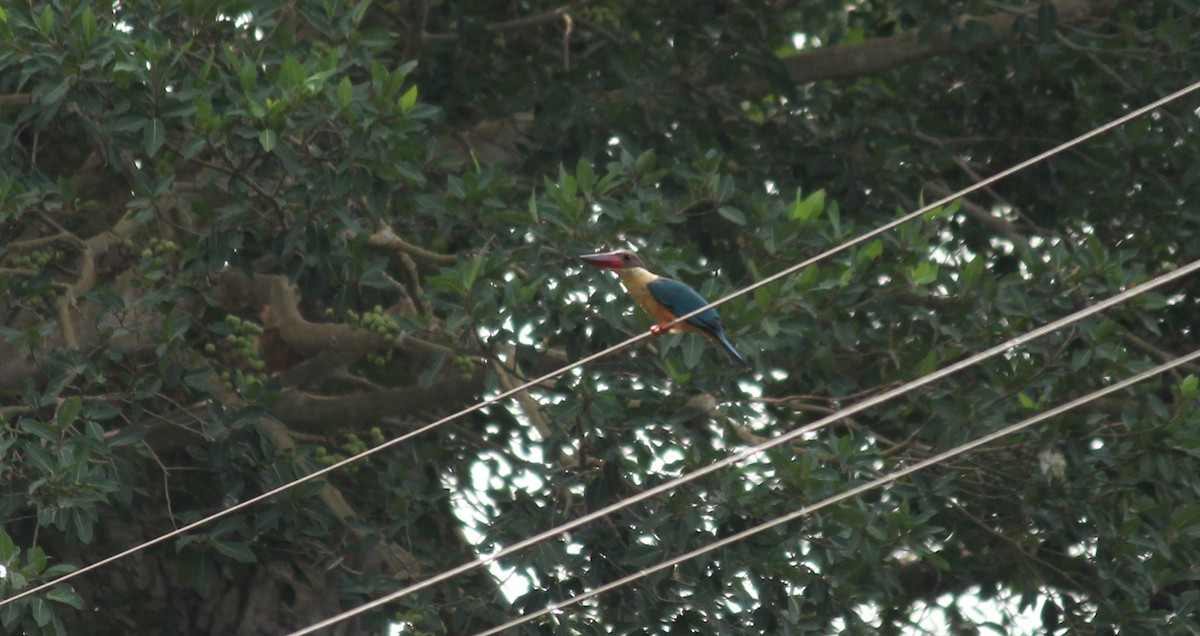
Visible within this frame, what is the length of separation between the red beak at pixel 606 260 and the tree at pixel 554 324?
91 mm

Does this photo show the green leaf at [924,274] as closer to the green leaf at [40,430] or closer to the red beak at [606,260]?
the red beak at [606,260]

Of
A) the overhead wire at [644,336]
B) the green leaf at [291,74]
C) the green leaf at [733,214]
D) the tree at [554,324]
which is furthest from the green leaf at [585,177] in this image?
the green leaf at [291,74]

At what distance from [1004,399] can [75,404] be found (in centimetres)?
331

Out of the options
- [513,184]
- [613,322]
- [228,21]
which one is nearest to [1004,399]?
[613,322]

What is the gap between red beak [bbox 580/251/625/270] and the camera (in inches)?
219

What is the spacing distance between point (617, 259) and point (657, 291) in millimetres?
177

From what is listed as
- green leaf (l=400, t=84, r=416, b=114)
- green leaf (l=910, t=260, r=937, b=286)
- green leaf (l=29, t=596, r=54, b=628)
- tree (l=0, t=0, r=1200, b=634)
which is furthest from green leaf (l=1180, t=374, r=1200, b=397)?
green leaf (l=29, t=596, r=54, b=628)

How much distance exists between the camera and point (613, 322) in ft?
18.5

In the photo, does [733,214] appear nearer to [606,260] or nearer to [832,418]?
[606,260]

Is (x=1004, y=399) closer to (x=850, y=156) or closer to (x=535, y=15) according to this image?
(x=850, y=156)

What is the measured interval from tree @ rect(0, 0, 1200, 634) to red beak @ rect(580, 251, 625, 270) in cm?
9

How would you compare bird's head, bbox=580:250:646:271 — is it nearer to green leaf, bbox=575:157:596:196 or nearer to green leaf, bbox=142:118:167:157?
green leaf, bbox=575:157:596:196

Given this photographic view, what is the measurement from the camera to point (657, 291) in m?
5.59

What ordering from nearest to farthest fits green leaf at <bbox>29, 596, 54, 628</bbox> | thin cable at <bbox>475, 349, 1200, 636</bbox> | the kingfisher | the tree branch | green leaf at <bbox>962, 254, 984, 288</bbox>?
Answer: thin cable at <bbox>475, 349, 1200, 636</bbox> < green leaf at <bbox>29, 596, 54, 628</bbox> < the kingfisher < green leaf at <bbox>962, 254, 984, 288</bbox> < the tree branch
